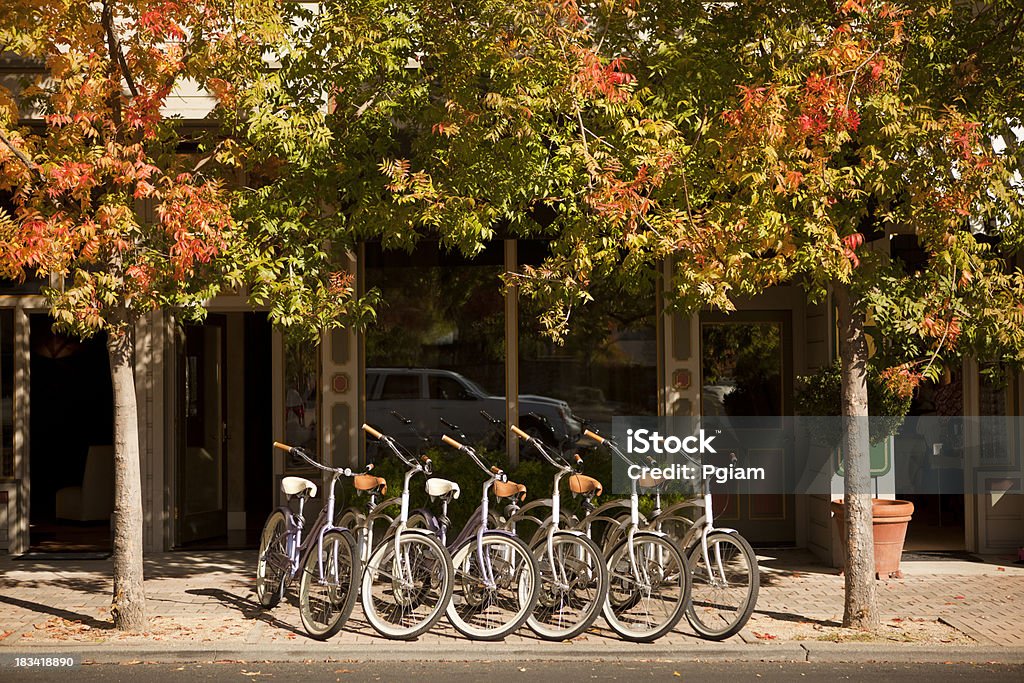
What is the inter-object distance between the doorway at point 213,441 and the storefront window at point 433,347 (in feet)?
6.64

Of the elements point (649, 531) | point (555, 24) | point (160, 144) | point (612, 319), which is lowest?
point (649, 531)

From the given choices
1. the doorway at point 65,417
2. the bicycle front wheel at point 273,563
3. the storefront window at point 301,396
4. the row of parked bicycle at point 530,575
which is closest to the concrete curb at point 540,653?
the row of parked bicycle at point 530,575

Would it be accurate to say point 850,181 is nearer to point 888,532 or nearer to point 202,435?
point 888,532

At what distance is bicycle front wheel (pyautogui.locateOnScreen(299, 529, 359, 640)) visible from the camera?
26.9 feet

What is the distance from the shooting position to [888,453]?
1130 cm

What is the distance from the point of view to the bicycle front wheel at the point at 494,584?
8.10 meters

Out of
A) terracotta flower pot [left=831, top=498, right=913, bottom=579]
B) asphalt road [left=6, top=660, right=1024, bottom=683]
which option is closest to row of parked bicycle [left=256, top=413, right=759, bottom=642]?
asphalt road [left=6, top=660, right=1024, bottom=683]

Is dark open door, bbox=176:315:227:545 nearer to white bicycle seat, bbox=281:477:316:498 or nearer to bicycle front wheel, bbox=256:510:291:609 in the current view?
bicycle front wheel, bbox=256:510:291:609

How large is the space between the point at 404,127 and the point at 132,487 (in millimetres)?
3659

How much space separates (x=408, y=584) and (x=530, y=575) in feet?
2.83

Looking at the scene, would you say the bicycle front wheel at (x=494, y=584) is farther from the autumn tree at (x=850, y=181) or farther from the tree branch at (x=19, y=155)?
the tree branch at (x=19, y=155)

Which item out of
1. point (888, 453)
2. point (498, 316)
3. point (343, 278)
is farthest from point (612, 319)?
point (343, 278)

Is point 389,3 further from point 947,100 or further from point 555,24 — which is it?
point 947,100

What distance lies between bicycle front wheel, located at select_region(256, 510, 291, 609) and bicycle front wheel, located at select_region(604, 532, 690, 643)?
8.13 feet
